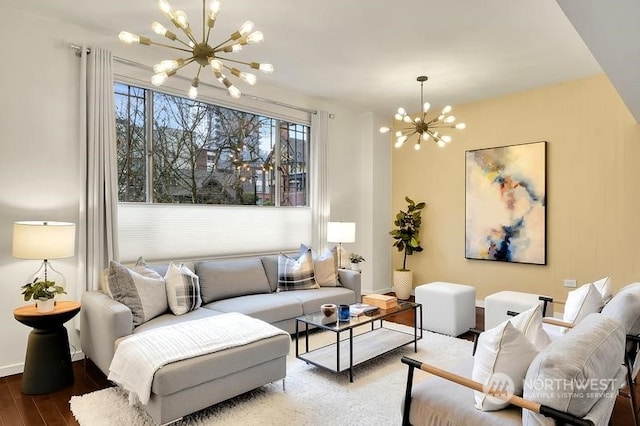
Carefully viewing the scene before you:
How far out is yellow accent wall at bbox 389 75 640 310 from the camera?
453cm

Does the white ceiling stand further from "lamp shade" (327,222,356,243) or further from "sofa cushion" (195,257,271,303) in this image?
"sofa cushion" (195,257,271,303)

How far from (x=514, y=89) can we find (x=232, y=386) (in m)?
5.08

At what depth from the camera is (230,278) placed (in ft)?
13.7

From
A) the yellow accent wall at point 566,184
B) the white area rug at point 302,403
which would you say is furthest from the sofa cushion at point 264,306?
the yellow accent wall at point 566,184

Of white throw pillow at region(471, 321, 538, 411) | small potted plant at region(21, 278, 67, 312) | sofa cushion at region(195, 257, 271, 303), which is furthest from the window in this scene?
white throw pillow at region(471, 321, 538, 411)

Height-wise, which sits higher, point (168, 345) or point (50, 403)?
point (168, 345)

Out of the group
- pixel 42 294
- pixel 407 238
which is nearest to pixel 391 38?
pixel 407 238

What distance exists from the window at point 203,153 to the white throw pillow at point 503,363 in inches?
148

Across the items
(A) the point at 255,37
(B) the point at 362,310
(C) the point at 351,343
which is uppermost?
(A) the point at 255,37

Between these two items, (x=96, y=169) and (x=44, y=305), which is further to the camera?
(x=96, y=169)

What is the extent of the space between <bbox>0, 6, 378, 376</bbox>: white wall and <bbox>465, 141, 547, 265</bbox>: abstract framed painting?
489 centimetres

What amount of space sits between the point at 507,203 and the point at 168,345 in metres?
4.74

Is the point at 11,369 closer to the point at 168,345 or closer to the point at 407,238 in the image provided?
the point at 168,345

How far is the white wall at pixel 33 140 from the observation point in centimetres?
323
